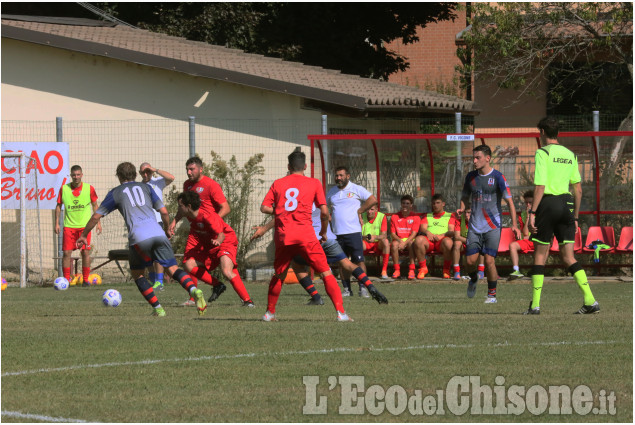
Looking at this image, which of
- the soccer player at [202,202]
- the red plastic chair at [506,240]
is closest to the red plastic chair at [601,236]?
the red plastic chair at [506,240]

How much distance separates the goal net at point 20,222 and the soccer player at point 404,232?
6.54 metres

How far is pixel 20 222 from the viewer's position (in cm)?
2080

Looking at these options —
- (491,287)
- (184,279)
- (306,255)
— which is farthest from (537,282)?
(184,279)

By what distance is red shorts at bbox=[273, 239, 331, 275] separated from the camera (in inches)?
462

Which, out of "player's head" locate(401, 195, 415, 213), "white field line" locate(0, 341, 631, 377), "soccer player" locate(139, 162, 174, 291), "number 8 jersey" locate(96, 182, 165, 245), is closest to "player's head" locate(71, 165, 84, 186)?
"soccer player" locate(139, 162, 174, 291)

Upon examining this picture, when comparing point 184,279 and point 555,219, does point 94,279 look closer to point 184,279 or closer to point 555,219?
point 184,279

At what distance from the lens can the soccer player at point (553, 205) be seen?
1220 centimetres

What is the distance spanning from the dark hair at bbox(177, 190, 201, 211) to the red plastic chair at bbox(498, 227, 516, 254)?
26.5ft

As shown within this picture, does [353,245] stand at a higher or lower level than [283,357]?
higher

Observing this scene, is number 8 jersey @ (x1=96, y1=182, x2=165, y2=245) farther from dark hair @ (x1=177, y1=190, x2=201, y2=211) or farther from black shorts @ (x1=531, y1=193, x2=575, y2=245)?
black shorts @ (x1=531, y1=193, x2=575, y2=245)

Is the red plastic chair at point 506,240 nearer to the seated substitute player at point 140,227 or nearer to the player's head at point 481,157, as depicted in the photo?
the player's head at point 481,157

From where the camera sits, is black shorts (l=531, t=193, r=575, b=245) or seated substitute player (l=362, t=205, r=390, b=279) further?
seated substitute player (l=362, t=205, r=390, b=279)

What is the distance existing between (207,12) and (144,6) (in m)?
3.25

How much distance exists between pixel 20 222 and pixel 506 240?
358 inches
